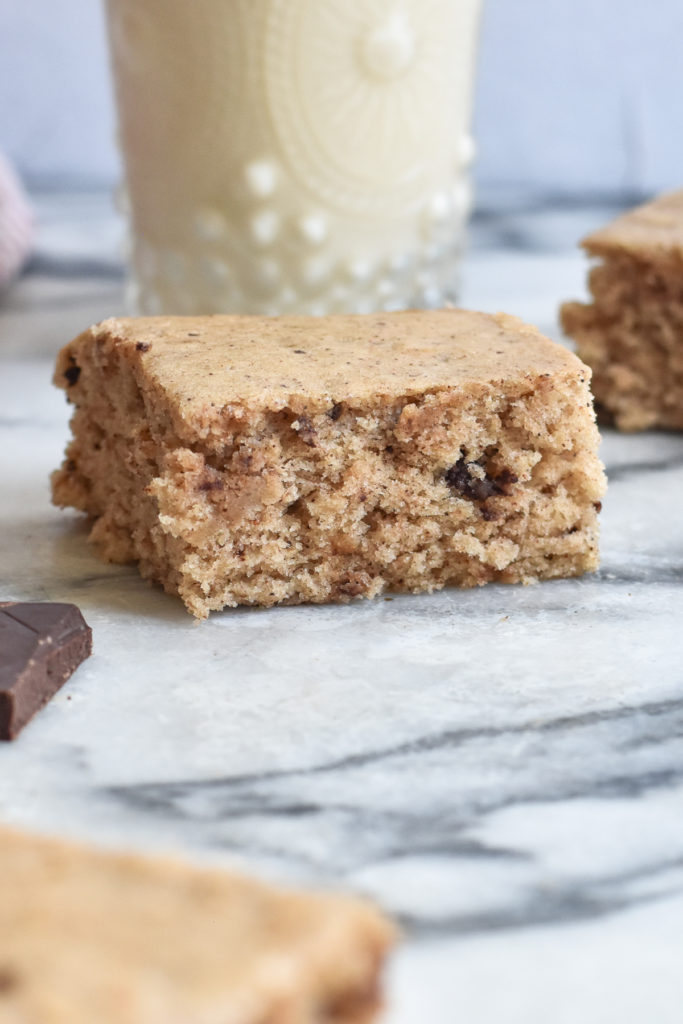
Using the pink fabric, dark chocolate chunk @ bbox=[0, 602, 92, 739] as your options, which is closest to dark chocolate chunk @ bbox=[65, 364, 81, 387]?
dark chocolate chunk @ bbox=[0, 602, 92, 739]

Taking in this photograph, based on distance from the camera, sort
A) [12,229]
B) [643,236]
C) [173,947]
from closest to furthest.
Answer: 1. [173,947]
2. [643,236]
3. [12,229]

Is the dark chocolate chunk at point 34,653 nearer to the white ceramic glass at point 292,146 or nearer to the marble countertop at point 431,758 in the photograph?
the marble countertop at point 431,758

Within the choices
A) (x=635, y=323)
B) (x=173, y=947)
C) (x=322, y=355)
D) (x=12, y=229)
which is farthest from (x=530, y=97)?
(x=173, y=947)

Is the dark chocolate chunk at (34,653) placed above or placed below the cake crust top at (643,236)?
below

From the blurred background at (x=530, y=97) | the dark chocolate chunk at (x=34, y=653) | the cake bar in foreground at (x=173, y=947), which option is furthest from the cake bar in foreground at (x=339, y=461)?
Result: the blurred background at (x=530, y=97)

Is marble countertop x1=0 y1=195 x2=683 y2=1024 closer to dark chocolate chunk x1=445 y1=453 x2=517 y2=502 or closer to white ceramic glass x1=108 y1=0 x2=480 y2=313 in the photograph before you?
dark chocolate chunk x1=445 y1=453 x2=517 y2=502

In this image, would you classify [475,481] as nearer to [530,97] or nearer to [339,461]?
[339,461]

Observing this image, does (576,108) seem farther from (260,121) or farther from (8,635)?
(8,635)
